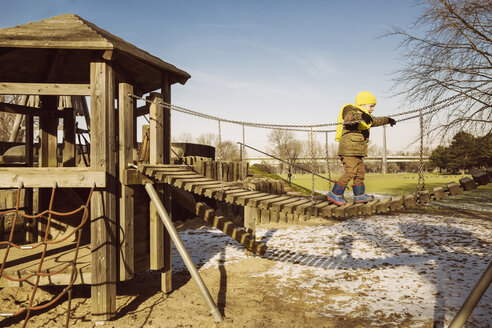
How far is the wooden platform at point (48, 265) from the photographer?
4285 mm

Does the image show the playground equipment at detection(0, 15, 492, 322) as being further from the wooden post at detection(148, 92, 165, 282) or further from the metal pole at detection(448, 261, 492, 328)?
the metal pole at detection(448, 261, 492, 328)

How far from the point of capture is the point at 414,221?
39.9 feet

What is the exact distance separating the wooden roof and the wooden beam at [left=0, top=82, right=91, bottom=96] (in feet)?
1.59

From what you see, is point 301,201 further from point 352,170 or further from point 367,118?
point 367,118

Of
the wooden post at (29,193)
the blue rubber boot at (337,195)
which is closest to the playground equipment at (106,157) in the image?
the wooden post at (29,193)

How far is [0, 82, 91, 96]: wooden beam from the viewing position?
4281 mm

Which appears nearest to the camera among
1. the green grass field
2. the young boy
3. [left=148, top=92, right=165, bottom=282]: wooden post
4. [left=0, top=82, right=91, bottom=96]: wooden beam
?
[left=0, top=82, right=91, bottom=96]: wooden beam

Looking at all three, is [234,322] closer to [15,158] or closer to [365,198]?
[365,198]

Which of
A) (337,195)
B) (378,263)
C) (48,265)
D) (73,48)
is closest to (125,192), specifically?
(48,265)

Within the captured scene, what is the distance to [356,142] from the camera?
180 inches

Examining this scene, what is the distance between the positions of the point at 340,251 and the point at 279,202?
4145 millimetres

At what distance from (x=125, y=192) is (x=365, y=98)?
12.5 ft

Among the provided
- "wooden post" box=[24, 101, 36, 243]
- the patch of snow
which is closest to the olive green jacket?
the patch of snow

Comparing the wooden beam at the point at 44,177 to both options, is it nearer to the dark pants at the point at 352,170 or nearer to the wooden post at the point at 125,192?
the wooden post at the point at 125,192
